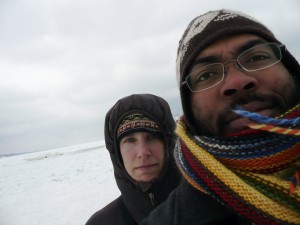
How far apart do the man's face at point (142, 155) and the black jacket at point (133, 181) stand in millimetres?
74

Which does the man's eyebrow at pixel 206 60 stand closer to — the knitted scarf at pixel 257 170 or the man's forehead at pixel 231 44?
the man's forehead at pixel 231 44

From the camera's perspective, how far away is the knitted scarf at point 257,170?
2.91 ft

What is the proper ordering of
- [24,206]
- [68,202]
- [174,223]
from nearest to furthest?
[174,223]
[68,202]
[24,206]

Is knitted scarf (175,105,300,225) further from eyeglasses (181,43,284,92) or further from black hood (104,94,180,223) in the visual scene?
black hood (104,94,180,223)

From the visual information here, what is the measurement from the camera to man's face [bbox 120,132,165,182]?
82.8 inches

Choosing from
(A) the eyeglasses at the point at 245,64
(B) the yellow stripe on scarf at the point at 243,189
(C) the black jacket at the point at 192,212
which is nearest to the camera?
(B) the yellow stripe on scarf at the point at 243,189

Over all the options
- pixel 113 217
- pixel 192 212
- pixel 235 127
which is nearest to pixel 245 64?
pixel 235 127

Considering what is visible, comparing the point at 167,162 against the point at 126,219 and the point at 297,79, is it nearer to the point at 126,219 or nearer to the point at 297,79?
the point at 126,219

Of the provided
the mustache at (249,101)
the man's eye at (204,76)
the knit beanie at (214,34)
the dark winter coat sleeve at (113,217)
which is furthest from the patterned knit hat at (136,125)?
the mustache at (249,101)

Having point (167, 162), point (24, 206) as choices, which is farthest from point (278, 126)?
point (24, 206)

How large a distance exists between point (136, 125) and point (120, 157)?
40 cm

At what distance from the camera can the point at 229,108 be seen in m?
1.13

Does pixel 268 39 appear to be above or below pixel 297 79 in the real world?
above

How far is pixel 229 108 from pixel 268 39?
47 cm
